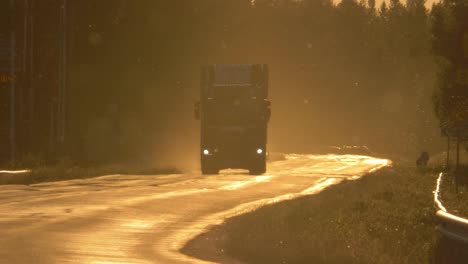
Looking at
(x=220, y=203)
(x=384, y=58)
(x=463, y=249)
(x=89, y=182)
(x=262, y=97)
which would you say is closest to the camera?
(x=463, y=249)

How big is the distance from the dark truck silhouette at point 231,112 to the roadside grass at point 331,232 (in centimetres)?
1416

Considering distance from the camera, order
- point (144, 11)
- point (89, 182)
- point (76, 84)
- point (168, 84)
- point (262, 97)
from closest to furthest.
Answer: point (89, 182), point (262, 97), point (76, 84), point (144, 11), point (168, 84)

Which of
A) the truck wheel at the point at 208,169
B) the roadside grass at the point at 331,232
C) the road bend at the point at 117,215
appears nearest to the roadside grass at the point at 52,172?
the road bend at the point at 117,215

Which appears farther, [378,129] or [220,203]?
[378,129]

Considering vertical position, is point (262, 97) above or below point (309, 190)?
above

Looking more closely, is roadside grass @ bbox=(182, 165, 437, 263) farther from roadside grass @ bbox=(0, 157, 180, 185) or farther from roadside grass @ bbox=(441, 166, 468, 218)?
roadside grass @ bbox=(0, 157, 180, 185)

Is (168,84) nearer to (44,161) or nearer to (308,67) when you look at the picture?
(44,161)

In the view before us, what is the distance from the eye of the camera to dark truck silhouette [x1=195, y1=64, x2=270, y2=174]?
41594 millimetres

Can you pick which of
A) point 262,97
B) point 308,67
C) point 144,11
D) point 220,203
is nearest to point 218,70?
point 262,97

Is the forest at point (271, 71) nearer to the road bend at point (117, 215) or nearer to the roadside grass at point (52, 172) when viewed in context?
the roadside grass at point (52, 172)

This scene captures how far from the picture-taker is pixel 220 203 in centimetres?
2431

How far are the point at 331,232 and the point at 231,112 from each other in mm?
24874

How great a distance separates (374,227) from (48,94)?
3531 centimetres

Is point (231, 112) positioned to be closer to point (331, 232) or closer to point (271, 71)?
point (331, 232)
